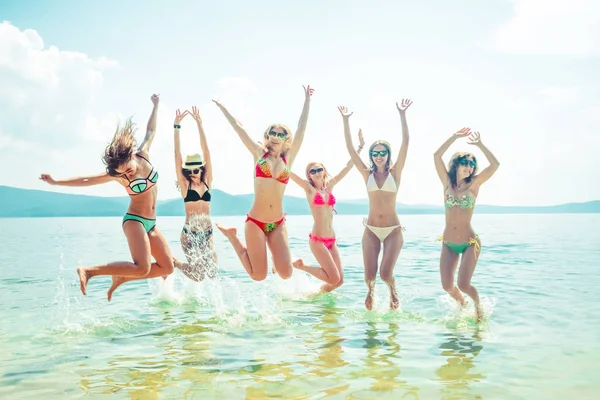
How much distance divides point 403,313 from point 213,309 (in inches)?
143

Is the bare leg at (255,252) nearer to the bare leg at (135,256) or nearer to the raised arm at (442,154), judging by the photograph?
the bare leg at (135,256)

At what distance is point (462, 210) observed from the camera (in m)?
8.52

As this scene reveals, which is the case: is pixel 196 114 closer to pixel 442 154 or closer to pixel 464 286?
pixel 442 154

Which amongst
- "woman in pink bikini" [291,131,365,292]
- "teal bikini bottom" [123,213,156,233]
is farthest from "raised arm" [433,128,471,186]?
"teal bikini bottom" [123,213,156,233]

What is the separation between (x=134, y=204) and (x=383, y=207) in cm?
416

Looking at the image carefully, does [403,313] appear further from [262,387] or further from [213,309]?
[262,387]

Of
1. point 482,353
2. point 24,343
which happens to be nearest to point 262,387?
point 482,353

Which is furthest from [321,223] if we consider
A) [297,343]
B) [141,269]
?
[141,269]

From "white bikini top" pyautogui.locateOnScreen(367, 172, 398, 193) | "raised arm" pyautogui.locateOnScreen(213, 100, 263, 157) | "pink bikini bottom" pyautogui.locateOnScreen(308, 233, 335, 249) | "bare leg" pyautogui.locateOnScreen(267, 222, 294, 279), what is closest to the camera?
"raised arm" pyautogui.locateOnScreen(213, 100, 263, 157)

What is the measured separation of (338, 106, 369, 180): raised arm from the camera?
9234 mm

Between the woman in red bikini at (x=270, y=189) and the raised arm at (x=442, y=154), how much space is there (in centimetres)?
231

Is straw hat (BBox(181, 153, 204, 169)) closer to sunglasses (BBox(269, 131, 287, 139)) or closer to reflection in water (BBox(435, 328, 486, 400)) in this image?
sunglasses (BBox(269, 131, 287, 139))

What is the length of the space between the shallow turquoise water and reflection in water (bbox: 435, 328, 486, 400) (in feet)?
0.07

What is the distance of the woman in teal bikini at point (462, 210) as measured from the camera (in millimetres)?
8406
